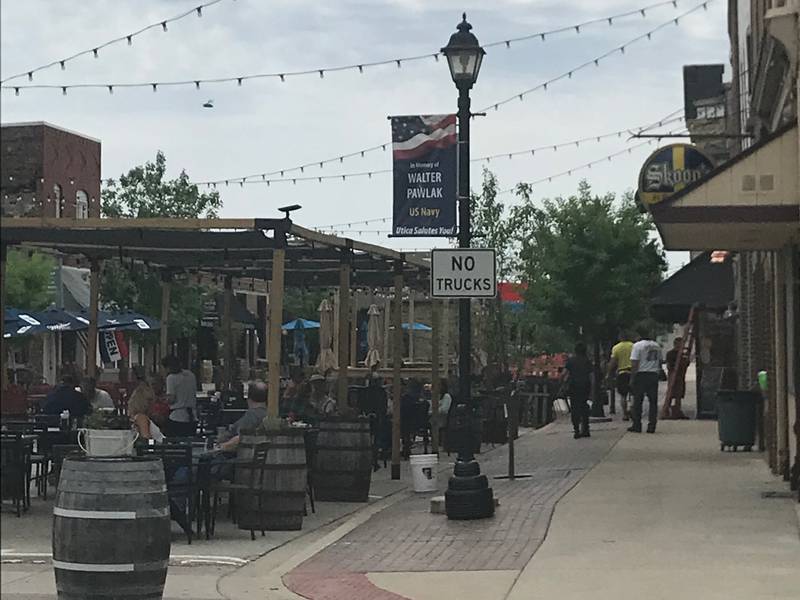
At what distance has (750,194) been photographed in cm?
1425

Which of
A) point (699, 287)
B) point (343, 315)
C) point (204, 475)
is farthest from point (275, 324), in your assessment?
point (699, 287)

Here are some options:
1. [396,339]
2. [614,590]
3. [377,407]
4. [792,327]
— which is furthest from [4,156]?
[377,407]

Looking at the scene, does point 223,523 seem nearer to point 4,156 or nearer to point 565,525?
point 565,525

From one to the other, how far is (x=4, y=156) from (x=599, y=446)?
1874cm

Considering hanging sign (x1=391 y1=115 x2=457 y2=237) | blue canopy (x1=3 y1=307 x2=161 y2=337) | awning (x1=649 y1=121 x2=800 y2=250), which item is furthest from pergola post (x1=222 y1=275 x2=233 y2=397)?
awning (x1=649 y1=121 x2=800 y2=250)

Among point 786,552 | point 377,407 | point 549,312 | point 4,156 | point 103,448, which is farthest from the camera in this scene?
point 549,312

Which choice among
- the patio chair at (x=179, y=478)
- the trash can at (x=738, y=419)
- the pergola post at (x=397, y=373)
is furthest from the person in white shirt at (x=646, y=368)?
the patio chair at (x=179, y=478)

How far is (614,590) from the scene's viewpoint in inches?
407

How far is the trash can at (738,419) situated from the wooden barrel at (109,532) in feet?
46.4

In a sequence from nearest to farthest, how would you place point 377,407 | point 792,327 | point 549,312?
point 792,327 → point 377,407 → point 549,312

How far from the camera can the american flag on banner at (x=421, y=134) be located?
51.8 ft

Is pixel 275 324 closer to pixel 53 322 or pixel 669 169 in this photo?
pixel 669 169

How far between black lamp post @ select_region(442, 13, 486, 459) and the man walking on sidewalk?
9752mm

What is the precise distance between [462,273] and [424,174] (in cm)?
177
